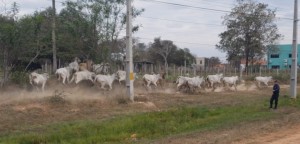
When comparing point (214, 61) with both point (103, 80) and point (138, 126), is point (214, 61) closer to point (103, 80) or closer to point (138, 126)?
point (103, 80)

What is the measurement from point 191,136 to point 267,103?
12.7m

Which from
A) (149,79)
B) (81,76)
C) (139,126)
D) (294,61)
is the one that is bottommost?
(139,126)

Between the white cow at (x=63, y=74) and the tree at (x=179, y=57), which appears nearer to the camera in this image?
the white cow at (x=63, y=74)

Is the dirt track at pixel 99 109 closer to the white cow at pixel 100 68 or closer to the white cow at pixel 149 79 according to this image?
the white cow at pixel 149 79

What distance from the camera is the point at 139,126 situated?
1678 cm

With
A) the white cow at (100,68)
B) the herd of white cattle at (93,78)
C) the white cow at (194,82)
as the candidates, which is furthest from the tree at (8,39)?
the white cow at (194,82)

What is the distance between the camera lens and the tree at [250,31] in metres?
63.3

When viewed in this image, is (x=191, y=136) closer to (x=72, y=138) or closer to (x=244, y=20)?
(x=72, y=138)

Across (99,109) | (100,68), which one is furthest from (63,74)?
(99,109)

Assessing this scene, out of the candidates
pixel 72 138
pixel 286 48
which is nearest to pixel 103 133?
pixel 72 138

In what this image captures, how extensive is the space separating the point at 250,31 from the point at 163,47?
21.7 meters

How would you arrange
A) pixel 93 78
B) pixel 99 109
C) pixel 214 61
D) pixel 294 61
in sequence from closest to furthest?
1. pixel 99 109
2. pixel 93 78
3. pixel 294 61
4. pixel 214 61

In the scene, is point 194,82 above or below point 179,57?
below

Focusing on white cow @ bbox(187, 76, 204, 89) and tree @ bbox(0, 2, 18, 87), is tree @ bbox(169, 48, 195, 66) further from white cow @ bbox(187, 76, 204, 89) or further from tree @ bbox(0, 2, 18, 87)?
tree @ bbox(0, 2, 18, 87)
